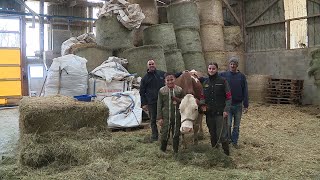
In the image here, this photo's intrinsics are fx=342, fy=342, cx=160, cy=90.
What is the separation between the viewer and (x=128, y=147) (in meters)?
5.70

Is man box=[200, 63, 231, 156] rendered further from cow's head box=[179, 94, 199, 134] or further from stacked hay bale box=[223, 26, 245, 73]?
stacked hay bale box=[223, 26, 245, 73]

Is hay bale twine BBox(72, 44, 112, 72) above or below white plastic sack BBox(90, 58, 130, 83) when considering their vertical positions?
above

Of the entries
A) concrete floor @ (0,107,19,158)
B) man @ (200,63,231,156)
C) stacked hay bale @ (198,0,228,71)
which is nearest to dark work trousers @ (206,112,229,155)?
man @ (200,63,231,156)

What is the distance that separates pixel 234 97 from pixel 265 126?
2.38 metres

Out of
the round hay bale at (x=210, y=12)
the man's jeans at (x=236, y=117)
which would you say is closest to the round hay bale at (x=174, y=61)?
the round hay bale at (x=210, y=12)

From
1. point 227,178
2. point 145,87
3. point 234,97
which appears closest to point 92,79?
point 145,87

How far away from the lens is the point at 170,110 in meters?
5.30

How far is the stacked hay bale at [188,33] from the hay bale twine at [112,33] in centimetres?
218

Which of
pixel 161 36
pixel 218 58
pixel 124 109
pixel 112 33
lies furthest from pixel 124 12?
pixel 218 58

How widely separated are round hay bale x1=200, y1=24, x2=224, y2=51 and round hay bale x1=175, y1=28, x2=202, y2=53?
791 mm

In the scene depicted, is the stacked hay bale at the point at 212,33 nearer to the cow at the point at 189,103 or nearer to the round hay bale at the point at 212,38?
the round hay bale at the point at 212,38

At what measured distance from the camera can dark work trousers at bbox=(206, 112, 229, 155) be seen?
16.9 ft

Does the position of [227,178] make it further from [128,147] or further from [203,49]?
[203,49]

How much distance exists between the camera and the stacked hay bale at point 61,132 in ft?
15.0
